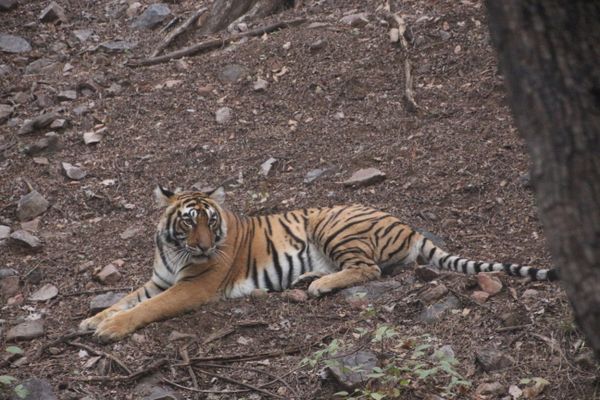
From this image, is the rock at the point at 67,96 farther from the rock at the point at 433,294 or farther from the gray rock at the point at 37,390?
the rock at the point at 433,294

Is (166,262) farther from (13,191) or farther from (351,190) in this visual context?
(13,191)

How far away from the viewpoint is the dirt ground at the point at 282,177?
5570 mm

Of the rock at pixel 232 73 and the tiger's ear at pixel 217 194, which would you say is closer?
the tiger's ear at pixel 217 194

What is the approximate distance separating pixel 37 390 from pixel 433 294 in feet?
8.02

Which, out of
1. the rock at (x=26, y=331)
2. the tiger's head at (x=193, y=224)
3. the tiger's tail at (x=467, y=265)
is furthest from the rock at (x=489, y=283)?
the rock at (x=26, y=331)

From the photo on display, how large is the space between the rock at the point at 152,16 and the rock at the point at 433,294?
278 inches

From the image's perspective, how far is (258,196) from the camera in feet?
27.5

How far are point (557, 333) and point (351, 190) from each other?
319cm

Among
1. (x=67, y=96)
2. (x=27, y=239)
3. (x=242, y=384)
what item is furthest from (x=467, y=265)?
(x=67, y=96)

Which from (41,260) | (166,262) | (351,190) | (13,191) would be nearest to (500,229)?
(351,190)

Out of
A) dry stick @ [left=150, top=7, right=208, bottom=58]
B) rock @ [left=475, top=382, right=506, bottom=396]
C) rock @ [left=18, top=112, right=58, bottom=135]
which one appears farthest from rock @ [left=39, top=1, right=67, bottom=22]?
rock @ [left=475, top=382, right=506, bottom=396]

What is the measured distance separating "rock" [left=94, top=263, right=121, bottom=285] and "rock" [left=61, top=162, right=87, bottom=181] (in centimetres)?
204

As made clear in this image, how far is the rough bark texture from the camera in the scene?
2.47m

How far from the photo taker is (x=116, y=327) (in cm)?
620
